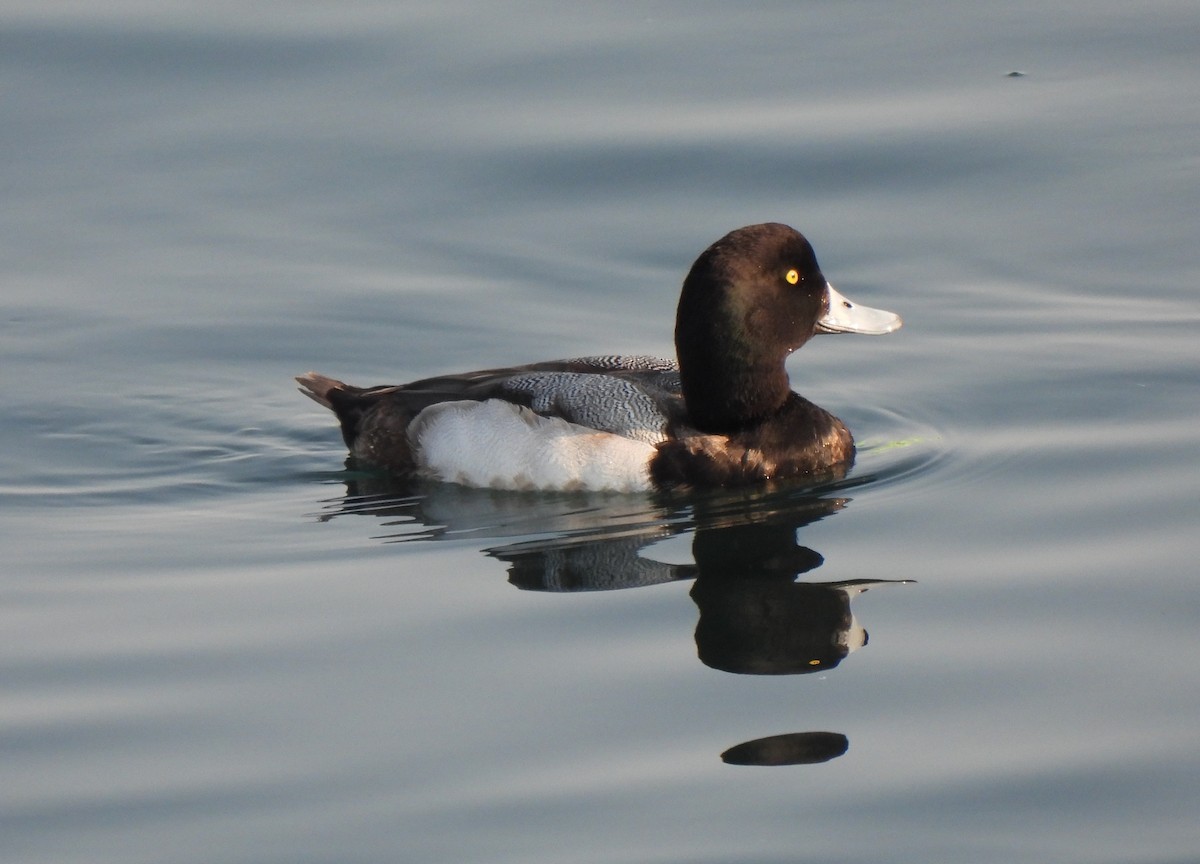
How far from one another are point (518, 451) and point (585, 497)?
392mm

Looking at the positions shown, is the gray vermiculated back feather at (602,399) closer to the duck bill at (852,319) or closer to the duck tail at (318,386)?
the duck bill at (852,319)

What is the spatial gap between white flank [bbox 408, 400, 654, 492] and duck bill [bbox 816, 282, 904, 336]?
1082mm

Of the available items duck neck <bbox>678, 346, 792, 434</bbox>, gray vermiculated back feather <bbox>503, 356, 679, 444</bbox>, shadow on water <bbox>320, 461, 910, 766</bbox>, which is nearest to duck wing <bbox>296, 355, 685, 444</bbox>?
gray vermiculated back feather <bbox>503, 356, 679, 444</bbox>

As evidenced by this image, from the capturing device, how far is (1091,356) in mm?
9539

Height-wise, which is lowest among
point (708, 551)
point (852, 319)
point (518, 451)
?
point (708, 551)

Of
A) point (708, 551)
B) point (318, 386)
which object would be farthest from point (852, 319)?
point (318, 386)

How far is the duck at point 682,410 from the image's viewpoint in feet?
27.6

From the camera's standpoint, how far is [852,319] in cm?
894

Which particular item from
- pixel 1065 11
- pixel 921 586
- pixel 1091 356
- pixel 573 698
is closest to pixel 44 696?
pixel 573 698

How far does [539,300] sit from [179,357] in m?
1.89

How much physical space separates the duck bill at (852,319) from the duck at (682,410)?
10 millimetres

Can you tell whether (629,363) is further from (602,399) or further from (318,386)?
(318,386)

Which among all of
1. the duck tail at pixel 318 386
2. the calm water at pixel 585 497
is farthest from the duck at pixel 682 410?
the duck tail at pixel 318 386

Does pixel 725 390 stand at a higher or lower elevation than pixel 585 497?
higher
